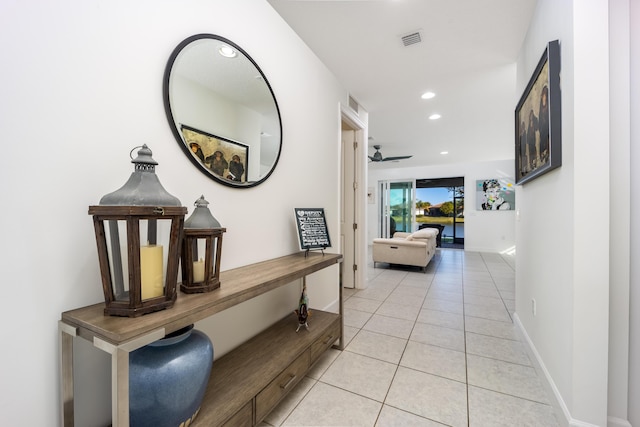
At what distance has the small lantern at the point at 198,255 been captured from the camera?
1098 mm

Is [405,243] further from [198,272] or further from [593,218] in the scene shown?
[198,272]

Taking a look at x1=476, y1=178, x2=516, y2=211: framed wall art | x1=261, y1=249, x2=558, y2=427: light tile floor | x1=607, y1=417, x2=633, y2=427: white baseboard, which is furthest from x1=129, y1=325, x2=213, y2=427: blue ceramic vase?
x1=476, y1=178, x2=516, y2=211: framed wall art

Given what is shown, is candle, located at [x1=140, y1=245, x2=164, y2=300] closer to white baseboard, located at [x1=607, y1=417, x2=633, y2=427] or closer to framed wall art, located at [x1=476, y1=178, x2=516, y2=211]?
white baseboard, located at [x1=607, y1=417, x2=633, y2=427]

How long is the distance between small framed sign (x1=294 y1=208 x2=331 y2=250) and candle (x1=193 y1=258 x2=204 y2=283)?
896 mm

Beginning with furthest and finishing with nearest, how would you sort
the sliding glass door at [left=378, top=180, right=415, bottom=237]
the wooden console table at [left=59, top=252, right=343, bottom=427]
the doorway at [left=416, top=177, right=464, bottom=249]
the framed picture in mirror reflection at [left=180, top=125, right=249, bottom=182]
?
the doorway at [left=416, top=177, right=464, bottom=249] → the sliding glass door at [left=378, top=180, right=415, bottom=237] → the framed picture in mirror reflection at [left=180, top=125, right=249, bottom=182] → the wooden console table at [left=59, top=252, right=343, bottom=427]

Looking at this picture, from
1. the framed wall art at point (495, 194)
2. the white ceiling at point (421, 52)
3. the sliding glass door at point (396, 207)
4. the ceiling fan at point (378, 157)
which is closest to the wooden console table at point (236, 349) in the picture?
the white ceiling at point (421, 52)

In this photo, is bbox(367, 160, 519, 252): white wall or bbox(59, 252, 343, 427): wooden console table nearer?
bbox(59, 252, 343, 427): wooden console table

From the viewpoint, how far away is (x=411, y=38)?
7.36ft

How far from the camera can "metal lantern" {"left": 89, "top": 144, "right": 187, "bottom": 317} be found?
82 cm

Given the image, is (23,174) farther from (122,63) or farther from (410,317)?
(410,317)

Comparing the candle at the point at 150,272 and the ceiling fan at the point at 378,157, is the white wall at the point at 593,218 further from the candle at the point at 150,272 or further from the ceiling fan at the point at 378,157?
the ceiling fan at the point at 378,157

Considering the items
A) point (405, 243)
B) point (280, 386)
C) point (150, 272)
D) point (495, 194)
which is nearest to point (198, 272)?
point (150, 272)

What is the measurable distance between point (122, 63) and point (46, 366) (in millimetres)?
1127

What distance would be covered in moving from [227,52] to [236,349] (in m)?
1.75
